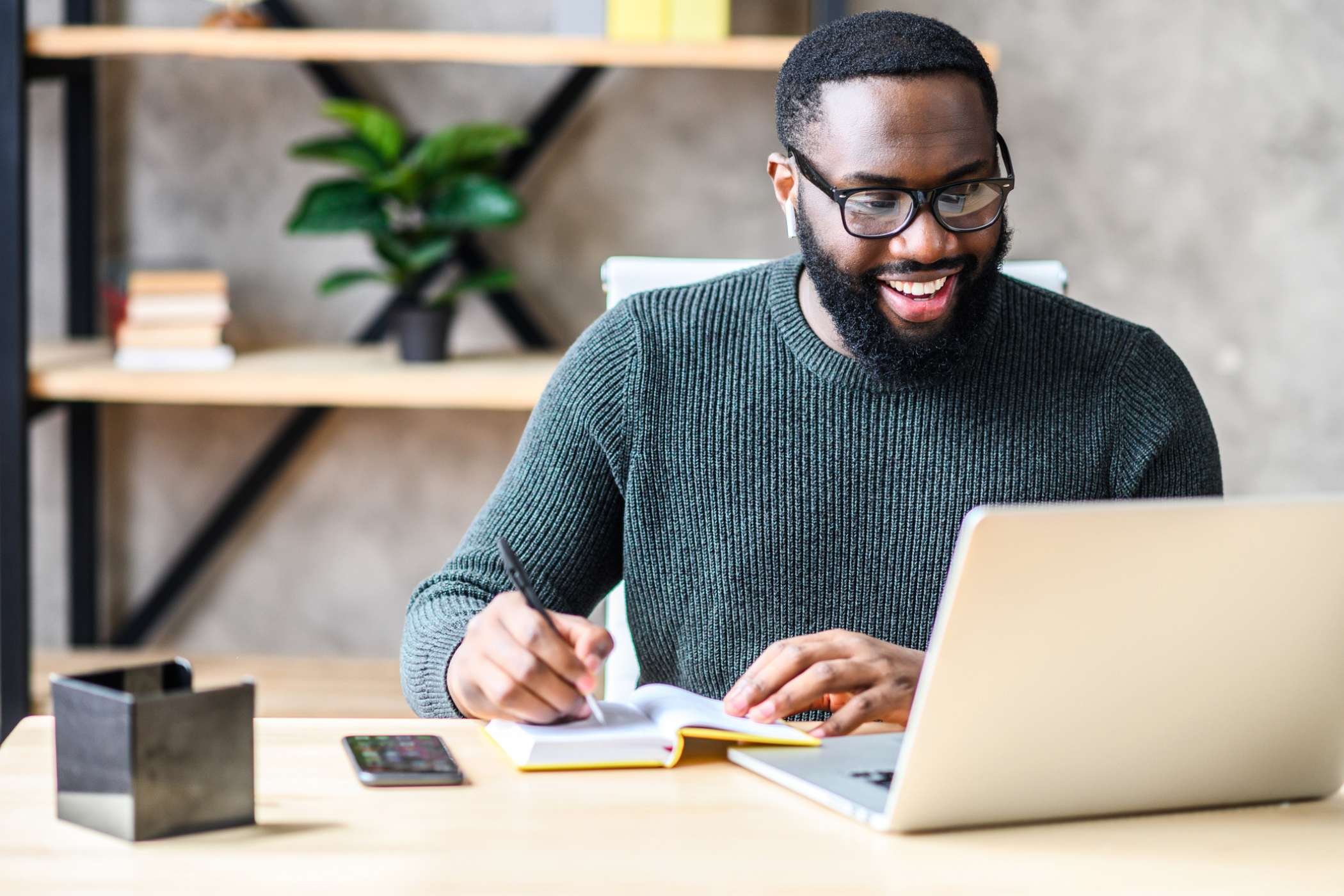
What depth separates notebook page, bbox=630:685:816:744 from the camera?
925 millimetres

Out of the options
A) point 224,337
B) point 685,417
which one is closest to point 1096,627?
point 685,417

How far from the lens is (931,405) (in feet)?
4.29

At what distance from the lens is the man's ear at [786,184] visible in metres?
1.36

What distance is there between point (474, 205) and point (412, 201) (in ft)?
0.31

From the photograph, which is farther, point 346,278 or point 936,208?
point 346,278

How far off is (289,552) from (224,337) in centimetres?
40

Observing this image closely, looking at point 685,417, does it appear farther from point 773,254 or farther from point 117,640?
point 117,640

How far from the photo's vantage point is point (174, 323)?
2182 mm

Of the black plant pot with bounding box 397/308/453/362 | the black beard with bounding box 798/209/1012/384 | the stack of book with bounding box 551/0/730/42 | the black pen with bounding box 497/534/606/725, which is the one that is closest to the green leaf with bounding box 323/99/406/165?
the black plant pot with bounding box 397/308/453/362

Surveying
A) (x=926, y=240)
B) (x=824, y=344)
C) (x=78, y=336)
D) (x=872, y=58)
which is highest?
(x=872, y=58)

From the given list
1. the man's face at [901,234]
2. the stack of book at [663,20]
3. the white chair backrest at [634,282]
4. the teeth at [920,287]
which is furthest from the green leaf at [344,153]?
the teeth at [920,287]

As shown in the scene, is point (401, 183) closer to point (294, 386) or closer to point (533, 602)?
point (294, 386)

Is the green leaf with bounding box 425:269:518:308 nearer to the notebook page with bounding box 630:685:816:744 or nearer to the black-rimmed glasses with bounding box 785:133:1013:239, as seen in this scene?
the black-rimmed glasses with bounding box 785:133:1013:239

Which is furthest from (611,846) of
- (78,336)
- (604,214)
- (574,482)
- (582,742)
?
(78,336)
